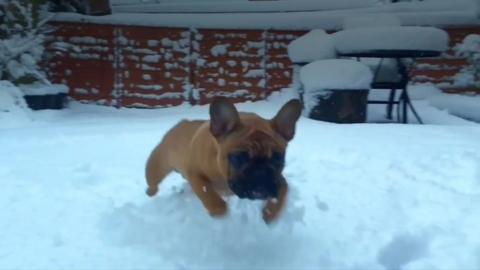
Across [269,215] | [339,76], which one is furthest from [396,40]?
[269,215]

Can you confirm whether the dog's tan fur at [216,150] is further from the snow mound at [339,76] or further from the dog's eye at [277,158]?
the snow mound at [339,76]

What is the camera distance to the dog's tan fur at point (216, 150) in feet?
10.00

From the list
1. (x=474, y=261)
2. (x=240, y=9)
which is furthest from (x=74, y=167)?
(x=240, y=9)

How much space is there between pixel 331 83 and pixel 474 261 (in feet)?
16.8

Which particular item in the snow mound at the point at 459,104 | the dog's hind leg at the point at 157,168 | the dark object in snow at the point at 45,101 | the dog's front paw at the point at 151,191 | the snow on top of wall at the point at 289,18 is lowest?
the snow mound at the point at 459,104

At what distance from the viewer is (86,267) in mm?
2990

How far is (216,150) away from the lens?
3.27m

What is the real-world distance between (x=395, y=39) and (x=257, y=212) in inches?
201

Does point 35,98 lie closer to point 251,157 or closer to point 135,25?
point 135,25

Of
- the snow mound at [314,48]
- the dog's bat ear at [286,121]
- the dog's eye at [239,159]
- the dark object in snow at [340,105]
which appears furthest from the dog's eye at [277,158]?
the snow mound at [314,48]

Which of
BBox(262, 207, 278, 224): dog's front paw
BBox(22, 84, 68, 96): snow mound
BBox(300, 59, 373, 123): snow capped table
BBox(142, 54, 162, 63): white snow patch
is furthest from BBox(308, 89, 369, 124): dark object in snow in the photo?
BBox(262, 207, 278, 224): dog's front paw

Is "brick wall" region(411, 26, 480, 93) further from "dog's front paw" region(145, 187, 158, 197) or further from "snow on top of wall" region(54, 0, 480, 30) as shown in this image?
"dog's front paw" region(145, 187, 158, 197)

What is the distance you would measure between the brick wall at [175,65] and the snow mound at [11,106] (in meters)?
2.16

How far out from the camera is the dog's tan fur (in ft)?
10.00
